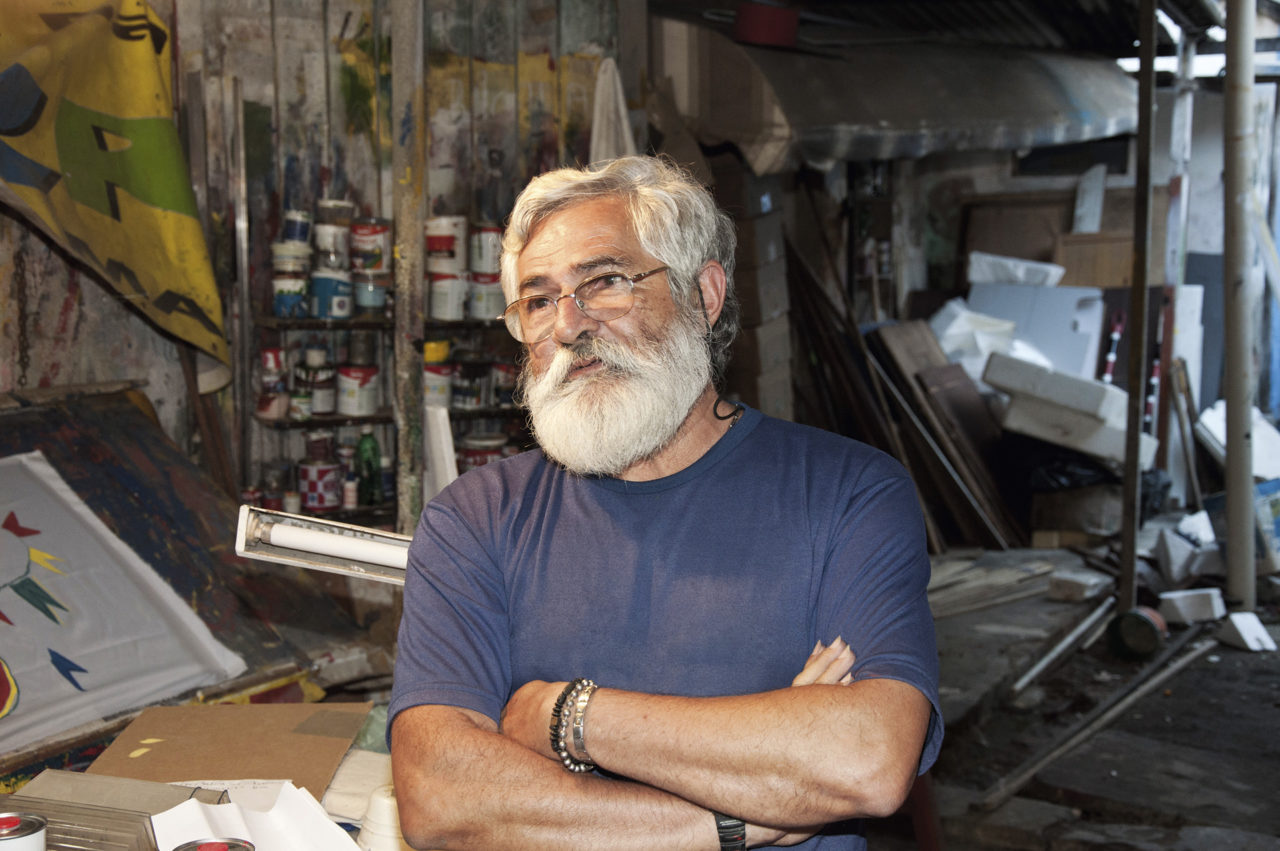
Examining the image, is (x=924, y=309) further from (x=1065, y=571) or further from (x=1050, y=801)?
(x=1050, y=801)

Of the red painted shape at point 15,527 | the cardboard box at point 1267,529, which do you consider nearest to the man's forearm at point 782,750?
the red painted shape at point 15,527

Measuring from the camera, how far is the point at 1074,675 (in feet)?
15.1

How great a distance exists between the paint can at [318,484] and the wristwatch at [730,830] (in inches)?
115

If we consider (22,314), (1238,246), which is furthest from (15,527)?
(1238,246)

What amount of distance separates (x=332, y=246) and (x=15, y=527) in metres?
1.55

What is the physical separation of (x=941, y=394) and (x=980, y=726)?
3.10 meters

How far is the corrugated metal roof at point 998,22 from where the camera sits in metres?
7.27

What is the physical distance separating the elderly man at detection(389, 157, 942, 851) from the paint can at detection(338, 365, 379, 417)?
2.28m

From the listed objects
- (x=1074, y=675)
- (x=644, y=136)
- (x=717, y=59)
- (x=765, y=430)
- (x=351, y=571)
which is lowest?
(x=1074, y=675)

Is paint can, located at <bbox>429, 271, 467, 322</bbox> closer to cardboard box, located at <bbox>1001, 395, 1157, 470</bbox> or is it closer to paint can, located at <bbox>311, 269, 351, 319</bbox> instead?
paint can, located at <bbox>311, 269, 351, 319</bbox>

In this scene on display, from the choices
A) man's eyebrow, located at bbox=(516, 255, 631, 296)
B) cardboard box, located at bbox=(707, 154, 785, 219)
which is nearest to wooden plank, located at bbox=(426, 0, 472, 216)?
cardboard box, located at bbox=(707, 154, 785, 219)

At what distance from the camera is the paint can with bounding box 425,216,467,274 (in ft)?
13.1

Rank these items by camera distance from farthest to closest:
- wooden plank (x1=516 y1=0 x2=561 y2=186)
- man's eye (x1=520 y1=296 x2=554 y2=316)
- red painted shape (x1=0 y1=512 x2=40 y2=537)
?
1. wooden plank (x1=516 y1=0 x2=561 y2=186)
2. red painted shape (x1=0 y1=512 x2=40 y2=537)
3. man's eye (x1=520 y1=296 x2=554 y2=316)

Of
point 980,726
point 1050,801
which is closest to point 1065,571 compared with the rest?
point 980,726
